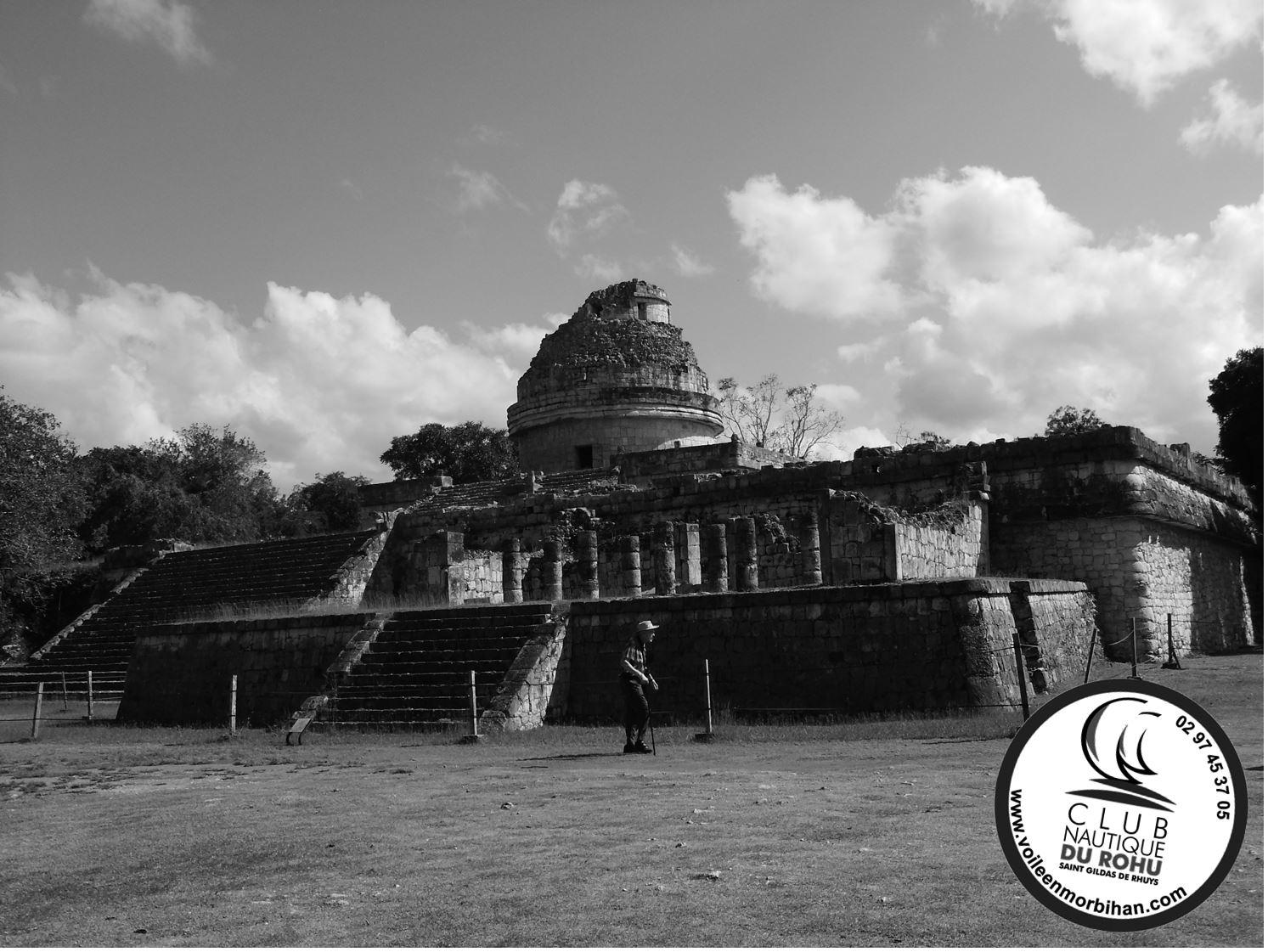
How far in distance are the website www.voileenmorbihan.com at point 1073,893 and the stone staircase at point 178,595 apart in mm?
20466

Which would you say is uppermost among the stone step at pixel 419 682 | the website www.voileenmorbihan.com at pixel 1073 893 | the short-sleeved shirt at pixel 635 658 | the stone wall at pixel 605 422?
the stone wall at pixel 605 422

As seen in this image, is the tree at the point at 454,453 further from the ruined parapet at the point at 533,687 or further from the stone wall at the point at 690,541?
the ruined parapet at the point at 533,687

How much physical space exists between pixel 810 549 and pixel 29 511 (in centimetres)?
1815

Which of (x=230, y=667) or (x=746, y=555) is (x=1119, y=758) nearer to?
(x=746, y=555)

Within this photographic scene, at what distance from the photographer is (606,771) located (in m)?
11.0

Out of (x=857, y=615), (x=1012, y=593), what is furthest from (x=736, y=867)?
(x=1012, y=593)

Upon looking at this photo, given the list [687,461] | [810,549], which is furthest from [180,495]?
[810,549]

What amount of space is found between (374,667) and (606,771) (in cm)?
681

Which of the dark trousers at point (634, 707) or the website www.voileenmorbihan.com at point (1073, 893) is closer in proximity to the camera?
the website www.voileenmorbihan.com at point (1073, 893)

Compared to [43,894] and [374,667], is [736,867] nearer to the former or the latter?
[43,894]

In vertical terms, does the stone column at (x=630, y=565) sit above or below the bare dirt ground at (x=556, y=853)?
above

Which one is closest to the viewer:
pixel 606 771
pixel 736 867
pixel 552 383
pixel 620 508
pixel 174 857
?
pixel 736 867

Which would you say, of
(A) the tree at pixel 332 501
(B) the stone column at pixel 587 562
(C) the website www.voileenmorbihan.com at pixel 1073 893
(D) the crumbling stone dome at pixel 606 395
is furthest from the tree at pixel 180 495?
(C) the website www.voileenmorbihan.com at pixel 1073 893

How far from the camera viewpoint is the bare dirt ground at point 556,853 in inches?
233
